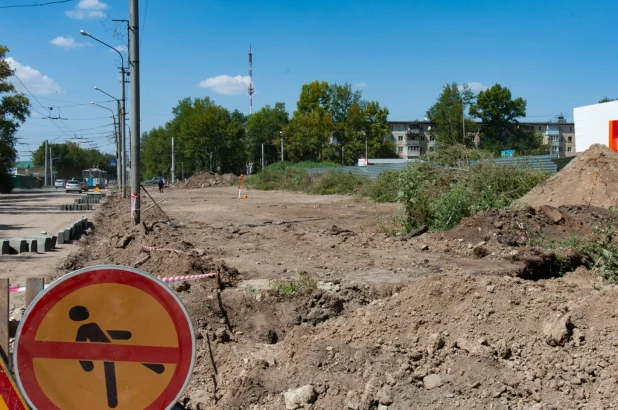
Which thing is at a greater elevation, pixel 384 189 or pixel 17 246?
pixel 384 189

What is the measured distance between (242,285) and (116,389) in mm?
5653

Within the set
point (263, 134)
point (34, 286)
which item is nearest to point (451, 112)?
point (263, 134)

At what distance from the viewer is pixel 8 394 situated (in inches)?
128

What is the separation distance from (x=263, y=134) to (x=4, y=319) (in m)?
97.3

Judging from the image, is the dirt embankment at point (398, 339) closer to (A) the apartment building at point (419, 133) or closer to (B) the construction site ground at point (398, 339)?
(B) the construction site ground at point (398, 339)

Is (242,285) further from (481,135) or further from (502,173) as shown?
(481,135)

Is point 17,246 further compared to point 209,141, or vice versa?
point 209,141

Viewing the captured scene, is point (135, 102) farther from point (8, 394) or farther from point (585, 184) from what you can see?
point (8, 394)

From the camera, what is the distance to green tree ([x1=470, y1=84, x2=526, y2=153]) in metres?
91.1

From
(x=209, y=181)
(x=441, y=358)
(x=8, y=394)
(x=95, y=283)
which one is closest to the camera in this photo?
(x=95, y=283)

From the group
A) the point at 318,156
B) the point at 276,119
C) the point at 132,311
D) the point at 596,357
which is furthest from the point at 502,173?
the point at 276,119

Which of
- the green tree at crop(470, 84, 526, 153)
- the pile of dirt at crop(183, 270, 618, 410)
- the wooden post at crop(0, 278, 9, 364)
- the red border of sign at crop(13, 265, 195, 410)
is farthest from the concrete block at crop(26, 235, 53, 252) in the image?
the green tree at crop(470, 84, 526, 153)

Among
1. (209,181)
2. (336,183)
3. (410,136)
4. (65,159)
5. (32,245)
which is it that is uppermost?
(410,136)

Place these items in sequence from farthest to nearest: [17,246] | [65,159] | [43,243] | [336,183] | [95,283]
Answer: [65,159] < [336,183] < [43,243] < [17,246] < [95,283]
